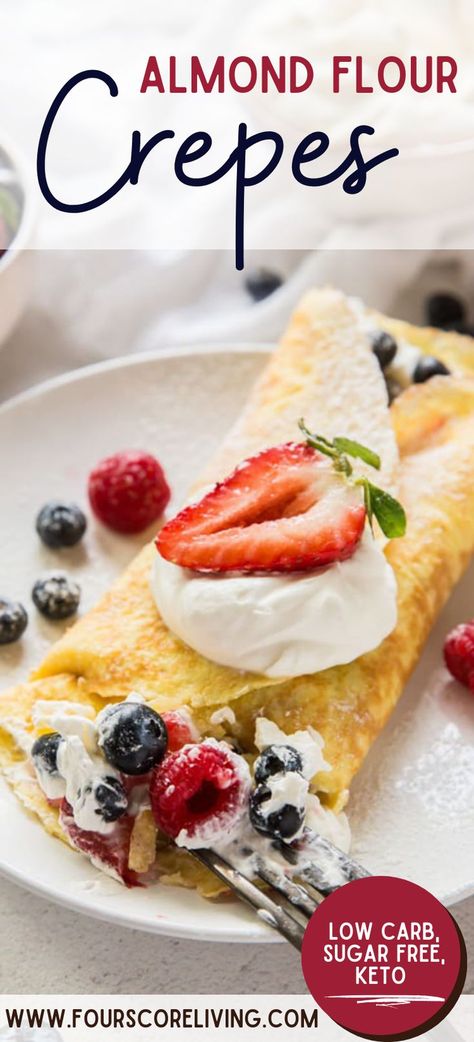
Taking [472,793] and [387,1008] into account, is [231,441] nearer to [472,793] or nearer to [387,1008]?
[472,793]

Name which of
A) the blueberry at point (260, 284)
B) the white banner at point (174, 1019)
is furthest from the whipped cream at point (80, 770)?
the blueberry at point (260, 284)

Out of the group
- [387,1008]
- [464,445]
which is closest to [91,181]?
[464,445]

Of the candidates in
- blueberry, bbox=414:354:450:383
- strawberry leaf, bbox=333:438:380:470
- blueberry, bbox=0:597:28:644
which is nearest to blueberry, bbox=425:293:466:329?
blueberry, bbox=414:354:450:383

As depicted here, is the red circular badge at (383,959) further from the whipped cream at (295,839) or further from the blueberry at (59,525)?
the blueberry at (59,525)

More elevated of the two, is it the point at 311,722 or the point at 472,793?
the point at 311,722

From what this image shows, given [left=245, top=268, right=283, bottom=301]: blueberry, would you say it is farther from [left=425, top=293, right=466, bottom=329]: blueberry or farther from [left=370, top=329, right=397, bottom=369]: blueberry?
[left=370, top=329, right=397, bottom=369]: blueberry

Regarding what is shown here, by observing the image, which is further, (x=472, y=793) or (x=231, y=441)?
(x=231, y=441)
